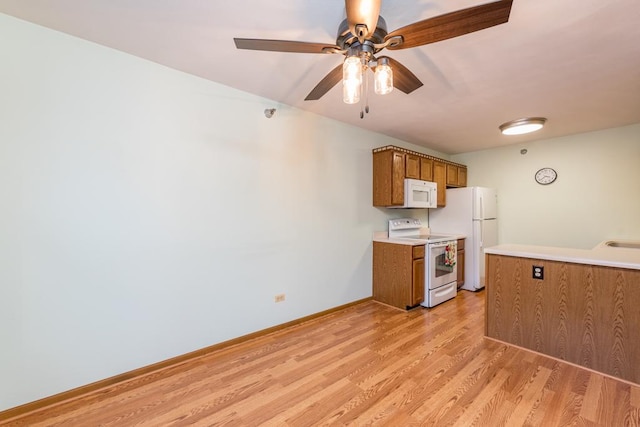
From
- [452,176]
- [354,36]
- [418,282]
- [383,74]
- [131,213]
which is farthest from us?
[452,176]

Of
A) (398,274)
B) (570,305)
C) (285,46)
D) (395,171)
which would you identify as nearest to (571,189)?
(570,305)

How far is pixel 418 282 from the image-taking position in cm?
352

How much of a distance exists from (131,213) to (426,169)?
3.81 m

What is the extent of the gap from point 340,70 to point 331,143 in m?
1.80

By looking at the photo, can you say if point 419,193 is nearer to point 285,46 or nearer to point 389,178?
point 389,178

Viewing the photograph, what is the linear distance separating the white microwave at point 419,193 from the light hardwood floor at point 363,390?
1.83 m

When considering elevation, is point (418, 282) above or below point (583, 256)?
below

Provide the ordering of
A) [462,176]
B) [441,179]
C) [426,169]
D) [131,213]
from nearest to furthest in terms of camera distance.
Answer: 1. [131,213]
2. [426,169]
3. [441,179]
4. [462,176]

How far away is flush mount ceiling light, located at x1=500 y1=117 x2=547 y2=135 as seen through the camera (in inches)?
129

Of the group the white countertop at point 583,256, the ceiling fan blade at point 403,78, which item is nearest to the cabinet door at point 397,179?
the white countertop at point 583,256

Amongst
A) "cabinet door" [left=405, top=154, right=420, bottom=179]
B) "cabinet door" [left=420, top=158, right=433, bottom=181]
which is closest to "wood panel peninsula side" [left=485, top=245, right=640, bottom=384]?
"cabinet door" [left=405, top=154, right=420, bottom=179]

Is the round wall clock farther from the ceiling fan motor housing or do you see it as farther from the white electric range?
the ceiling fan motor housing

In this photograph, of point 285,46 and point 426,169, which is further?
point 426,169

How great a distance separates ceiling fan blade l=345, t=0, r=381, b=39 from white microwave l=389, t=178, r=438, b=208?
9.06 ft
